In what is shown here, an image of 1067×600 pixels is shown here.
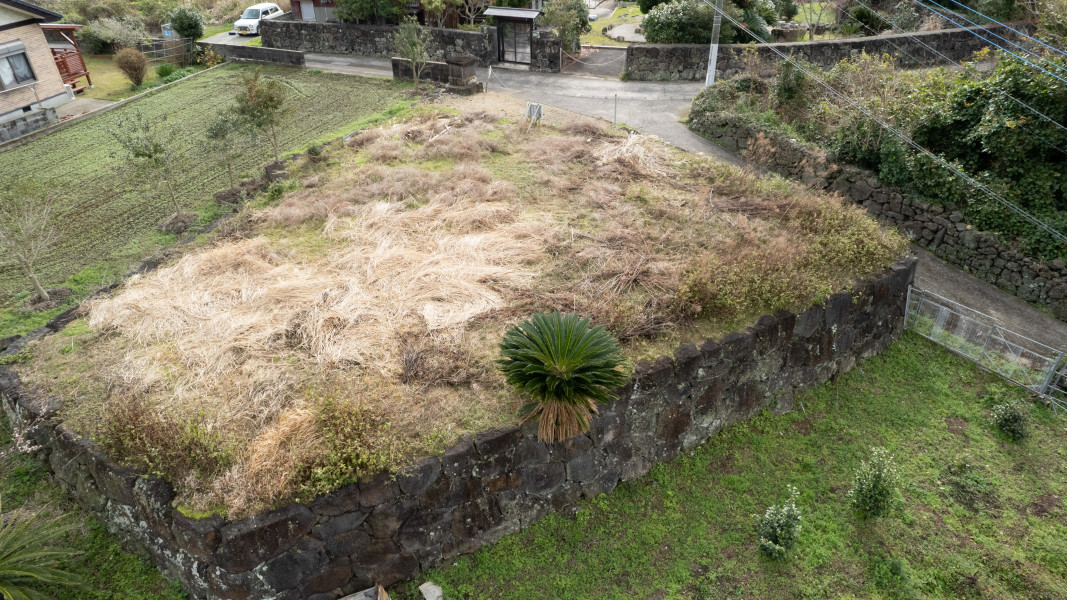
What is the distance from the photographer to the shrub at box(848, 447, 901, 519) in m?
8.80

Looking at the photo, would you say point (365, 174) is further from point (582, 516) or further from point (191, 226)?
point (582, 516)

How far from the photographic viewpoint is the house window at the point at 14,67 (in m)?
21.1

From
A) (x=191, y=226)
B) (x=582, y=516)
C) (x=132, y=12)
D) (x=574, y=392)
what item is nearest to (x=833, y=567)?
(x=582, y=516)

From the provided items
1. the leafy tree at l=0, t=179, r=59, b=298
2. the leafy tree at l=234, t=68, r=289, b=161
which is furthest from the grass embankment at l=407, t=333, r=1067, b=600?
the leafy tree at l=234, t=68, r=289, b=161

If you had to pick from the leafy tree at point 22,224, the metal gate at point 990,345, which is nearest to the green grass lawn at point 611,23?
the metal gate at point 990,345

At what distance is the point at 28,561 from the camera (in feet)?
25.2

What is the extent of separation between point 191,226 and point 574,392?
435 inches

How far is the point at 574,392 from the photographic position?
25.9 feet

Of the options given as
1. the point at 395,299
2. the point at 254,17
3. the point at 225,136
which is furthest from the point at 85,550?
the point at 254,17

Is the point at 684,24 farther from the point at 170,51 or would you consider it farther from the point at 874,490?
the point at 170,51

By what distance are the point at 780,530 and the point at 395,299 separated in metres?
6.46

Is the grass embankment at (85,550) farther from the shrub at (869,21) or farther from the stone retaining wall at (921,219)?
the shrub at (869,21)

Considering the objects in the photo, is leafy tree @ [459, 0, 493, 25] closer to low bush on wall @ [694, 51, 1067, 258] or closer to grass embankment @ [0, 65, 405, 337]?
grass embankment @ [0, 65, 405, 337]

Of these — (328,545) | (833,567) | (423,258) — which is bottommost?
(833,567)
